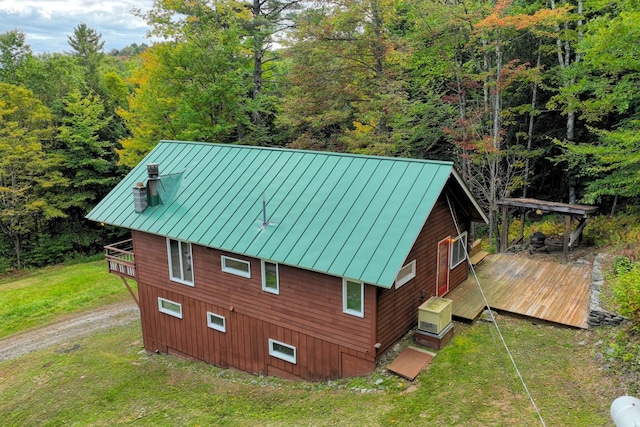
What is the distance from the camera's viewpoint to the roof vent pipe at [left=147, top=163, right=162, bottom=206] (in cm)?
1220

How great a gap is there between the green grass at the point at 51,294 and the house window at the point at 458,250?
16.7 metres

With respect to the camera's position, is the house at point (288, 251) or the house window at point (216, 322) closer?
the house at point (288, 251)

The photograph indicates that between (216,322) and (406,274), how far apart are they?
566 centimetres

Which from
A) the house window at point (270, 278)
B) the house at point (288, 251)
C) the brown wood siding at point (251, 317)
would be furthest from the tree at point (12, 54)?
the house window at point (270, 278)

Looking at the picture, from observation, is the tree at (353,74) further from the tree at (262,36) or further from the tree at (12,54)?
the tree at (12,54)

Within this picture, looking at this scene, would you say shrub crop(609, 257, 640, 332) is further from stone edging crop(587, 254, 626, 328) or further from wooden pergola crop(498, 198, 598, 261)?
wooden pergola crop(498, 198, 598, 261)

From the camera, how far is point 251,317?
11133 mm

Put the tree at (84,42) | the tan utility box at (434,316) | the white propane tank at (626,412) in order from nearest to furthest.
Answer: the white propane tank at (626,412) → the tan utility box at (434,316) → the tree at (84,42)

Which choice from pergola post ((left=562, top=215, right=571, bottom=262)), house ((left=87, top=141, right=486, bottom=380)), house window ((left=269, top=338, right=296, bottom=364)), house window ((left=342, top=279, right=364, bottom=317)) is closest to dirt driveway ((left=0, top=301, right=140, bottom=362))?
house ((left=87, top=141, right=486, bottom=380))

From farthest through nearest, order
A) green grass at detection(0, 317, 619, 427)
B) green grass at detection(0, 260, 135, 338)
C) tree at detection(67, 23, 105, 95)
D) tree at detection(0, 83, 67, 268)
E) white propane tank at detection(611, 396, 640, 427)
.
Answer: tree at detection(67, 23, 105, 95)
tree at detection(0, 83, 67, 268)
green grass at detection(0, 260, 135, 338)
green grass at detection(0, 317, 619, 427)
white propane tank at detection(611, 396, 640, 427)

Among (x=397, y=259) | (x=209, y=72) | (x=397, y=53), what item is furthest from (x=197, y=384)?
(x=209, y=72)

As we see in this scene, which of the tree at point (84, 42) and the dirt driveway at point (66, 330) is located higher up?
the tree at point (84, 42)

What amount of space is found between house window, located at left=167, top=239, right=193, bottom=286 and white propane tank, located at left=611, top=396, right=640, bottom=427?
10.3 metres

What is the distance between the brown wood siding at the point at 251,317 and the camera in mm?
9508
